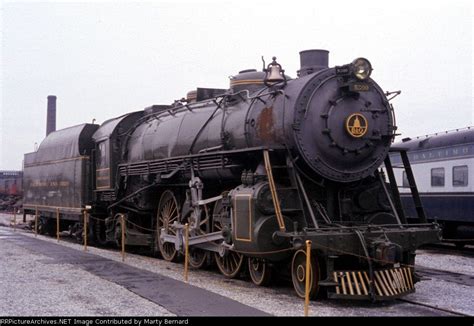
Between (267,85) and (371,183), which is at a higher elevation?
(267,85)

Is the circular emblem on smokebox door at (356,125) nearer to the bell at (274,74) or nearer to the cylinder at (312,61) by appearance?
the cylinder at (312,61)

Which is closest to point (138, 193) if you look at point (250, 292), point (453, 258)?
point (250, 292)

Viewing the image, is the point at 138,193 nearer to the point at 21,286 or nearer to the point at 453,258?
the point at 21,286

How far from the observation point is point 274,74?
9891 millimetres

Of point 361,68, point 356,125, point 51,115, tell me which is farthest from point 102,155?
point 51,115

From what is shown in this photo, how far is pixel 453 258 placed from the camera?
565 inches

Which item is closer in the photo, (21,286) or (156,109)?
(21,286)

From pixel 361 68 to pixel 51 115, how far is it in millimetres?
41533

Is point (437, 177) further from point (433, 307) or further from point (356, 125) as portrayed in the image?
point (433, 307)

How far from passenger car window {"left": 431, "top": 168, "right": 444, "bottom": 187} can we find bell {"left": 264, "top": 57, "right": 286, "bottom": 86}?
8.82m

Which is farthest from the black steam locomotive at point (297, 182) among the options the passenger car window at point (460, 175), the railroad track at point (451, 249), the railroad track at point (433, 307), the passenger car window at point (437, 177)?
the passenger car window at point (437, 177)

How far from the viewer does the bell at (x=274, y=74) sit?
32.2ft
